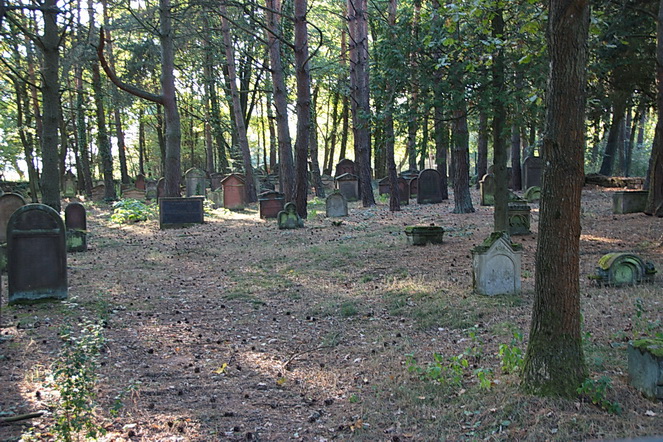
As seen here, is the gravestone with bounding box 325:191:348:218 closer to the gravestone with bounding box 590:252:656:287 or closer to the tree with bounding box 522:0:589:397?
the gravestone with bounding box 590:252:656:287

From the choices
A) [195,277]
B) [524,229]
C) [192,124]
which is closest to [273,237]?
[195,277]

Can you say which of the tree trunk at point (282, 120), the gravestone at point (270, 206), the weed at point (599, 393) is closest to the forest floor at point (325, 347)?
the weed at point (599, 393)

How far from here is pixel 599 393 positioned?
3883 mm

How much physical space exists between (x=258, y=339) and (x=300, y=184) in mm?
11660

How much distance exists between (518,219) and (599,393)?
8181 millimetres

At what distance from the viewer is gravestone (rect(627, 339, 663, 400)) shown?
12.8 ft

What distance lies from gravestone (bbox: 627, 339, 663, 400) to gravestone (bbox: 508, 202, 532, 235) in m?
7.60

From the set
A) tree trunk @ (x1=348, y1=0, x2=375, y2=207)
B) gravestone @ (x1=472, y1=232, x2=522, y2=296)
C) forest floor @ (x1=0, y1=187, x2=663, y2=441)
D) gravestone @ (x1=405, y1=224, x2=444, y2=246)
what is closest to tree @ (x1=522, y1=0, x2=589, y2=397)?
forest floor @ (x1=0, y1=187, x2=663, y2=441)

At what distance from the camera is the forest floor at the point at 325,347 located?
4082 millimetres

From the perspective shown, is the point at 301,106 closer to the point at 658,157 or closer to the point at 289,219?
the point at 289,219

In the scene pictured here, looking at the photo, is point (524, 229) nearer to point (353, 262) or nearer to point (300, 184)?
point (353, 262)

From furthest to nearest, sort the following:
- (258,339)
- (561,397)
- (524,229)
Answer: (524,229) < (258,339) < (561,397)

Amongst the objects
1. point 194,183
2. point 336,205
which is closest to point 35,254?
point 336,205

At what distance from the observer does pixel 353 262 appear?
10750mm
